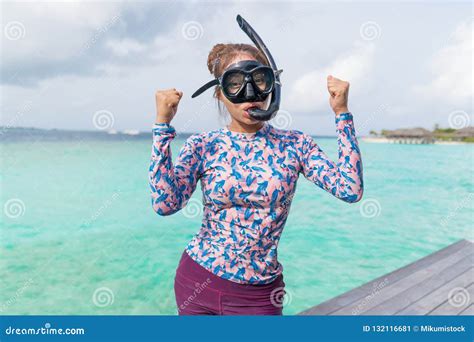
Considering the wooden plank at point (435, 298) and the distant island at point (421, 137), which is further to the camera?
the distant island at point (421, 137)

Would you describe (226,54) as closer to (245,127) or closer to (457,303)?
(245,127)

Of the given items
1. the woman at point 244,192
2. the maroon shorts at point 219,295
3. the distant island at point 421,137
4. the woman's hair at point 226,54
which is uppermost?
the distant island at point 421,137

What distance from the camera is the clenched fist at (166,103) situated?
103cm

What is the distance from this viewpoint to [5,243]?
7.36 m

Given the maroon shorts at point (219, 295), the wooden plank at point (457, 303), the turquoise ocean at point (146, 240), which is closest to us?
the maroon shorts at point (219, 295)

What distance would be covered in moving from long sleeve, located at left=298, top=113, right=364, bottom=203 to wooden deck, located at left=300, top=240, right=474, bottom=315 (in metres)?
1.82

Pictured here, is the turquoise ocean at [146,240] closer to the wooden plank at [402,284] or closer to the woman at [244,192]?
the wooden plank at [402,284]

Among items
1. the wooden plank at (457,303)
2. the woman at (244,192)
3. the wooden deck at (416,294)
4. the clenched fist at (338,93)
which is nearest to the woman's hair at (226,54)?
the woman at (244,192)

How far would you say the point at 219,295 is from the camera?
1139mm

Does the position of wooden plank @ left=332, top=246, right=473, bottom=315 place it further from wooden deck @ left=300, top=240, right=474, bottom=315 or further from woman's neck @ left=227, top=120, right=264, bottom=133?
woman's neck @ left=227, top=120, right=264, bottom=133

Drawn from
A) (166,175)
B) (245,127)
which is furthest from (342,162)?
(166,175)

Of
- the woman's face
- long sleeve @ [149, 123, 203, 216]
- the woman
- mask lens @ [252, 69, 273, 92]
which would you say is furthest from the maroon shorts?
mask lens @ [252, 69, 273, 92]
